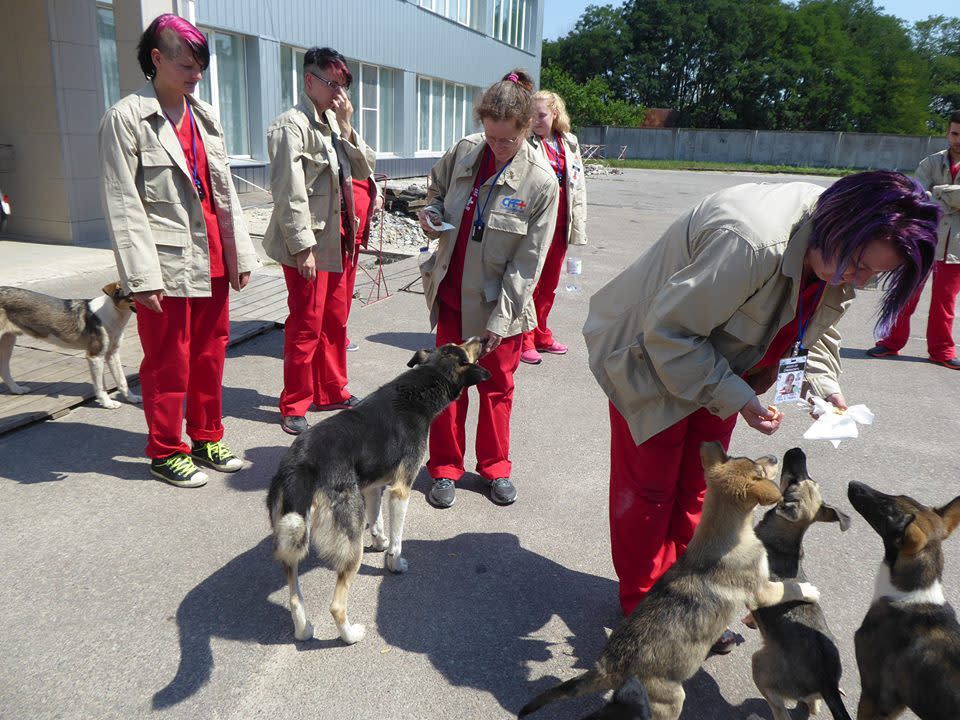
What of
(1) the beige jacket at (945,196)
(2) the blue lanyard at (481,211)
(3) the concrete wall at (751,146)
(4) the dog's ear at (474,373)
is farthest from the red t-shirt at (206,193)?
(3) the concrete wall at (751,146)

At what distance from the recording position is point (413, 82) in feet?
67.8

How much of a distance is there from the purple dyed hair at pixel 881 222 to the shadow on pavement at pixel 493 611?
1915 millimetres

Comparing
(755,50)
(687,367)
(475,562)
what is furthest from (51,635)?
(755,50)

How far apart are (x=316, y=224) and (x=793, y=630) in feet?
12.3

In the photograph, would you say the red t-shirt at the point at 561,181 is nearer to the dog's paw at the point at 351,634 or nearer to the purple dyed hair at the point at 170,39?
the purple dyed hair at the point at 170,39

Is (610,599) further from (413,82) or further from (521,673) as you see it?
(413,82)

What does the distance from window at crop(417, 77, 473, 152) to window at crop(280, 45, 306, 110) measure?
22.6 feet

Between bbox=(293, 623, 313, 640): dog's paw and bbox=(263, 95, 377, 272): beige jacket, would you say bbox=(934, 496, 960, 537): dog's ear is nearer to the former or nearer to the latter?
bbox=(293, 623, 313, 640): dog's paw

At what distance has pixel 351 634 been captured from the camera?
2855 millimetres

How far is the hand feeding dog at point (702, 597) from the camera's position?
93.4 inches

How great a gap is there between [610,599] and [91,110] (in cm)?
948

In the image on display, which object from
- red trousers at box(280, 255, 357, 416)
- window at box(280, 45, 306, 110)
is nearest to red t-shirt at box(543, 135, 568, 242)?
red trousers at box(280, 255, 357, 416)

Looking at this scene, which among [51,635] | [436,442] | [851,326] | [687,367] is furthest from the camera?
[851,326]

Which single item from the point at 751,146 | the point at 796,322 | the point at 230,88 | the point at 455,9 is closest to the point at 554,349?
the point at 796,322
